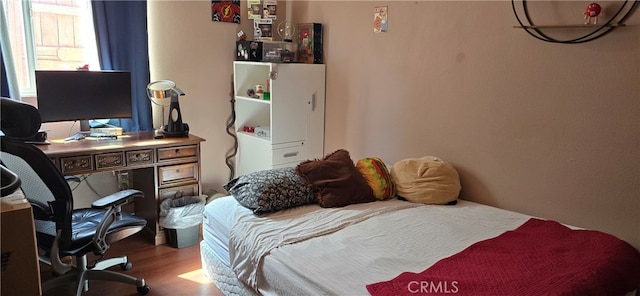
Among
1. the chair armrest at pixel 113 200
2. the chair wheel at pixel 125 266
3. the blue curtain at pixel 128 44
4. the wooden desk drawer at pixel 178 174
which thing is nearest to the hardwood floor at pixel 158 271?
the chair wheel at pixel 125 266

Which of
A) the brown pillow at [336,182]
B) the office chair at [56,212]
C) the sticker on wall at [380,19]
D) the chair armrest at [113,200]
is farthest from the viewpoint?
the sticker on wall at [380,19]

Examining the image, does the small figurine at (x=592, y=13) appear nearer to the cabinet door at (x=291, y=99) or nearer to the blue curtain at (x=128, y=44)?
the cabinet door at (x=291, y=99)

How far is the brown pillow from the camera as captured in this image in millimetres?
2373

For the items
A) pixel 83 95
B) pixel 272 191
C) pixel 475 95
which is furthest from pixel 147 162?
pixel 475 95

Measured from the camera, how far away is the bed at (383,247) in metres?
1.55

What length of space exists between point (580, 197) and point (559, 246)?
1.38 ft

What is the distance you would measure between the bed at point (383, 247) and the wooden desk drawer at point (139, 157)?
702mm

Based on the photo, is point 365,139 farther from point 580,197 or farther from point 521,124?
point 580,197

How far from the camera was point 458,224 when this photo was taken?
2129 millimetres

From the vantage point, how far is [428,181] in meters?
2.46

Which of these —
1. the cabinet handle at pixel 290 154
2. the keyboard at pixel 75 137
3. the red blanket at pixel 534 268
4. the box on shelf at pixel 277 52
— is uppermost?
the box on shelf at pixel 277 52

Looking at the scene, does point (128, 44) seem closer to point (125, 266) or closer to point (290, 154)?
point (290, 154)

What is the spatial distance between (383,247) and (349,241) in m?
0.16

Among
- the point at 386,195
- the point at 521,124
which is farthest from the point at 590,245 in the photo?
the point at 386,195
